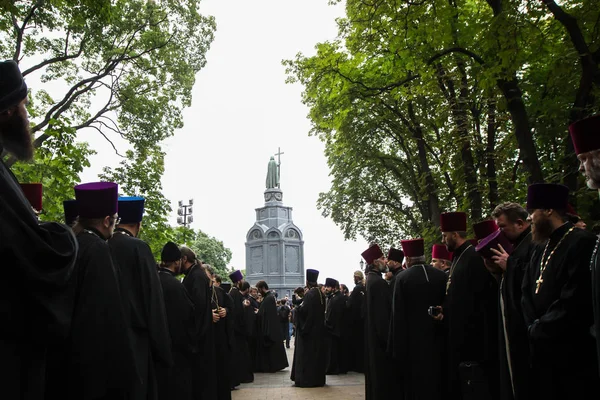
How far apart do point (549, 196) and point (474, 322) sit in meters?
1.67

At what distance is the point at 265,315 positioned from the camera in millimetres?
16516

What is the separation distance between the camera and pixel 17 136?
2.77 metres

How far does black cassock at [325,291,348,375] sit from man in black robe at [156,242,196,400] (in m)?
7.08

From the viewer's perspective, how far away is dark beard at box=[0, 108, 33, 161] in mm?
2734

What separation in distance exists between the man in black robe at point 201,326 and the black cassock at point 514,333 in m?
Answer: 4.04

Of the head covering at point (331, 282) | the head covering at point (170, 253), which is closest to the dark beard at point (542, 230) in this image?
the head covering at point (170, 253)

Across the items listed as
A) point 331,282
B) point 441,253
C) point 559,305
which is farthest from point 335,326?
point 559,305

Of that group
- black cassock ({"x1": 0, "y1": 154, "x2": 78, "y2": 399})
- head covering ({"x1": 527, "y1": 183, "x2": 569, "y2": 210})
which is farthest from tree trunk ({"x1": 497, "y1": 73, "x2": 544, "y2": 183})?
black cassock ({"x1": 0, "y1": 154, "x2": 78, "y2": 399})

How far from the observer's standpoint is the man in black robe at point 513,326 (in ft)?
15.4

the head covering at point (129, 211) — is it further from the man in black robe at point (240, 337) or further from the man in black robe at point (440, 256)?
the man in black robe at point (240, 337)

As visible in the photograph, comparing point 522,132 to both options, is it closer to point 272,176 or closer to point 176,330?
point 176,330

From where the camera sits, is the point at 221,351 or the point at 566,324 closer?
the point at 566,324

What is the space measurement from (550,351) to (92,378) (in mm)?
3025

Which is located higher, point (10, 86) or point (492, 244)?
point (10, 86)
